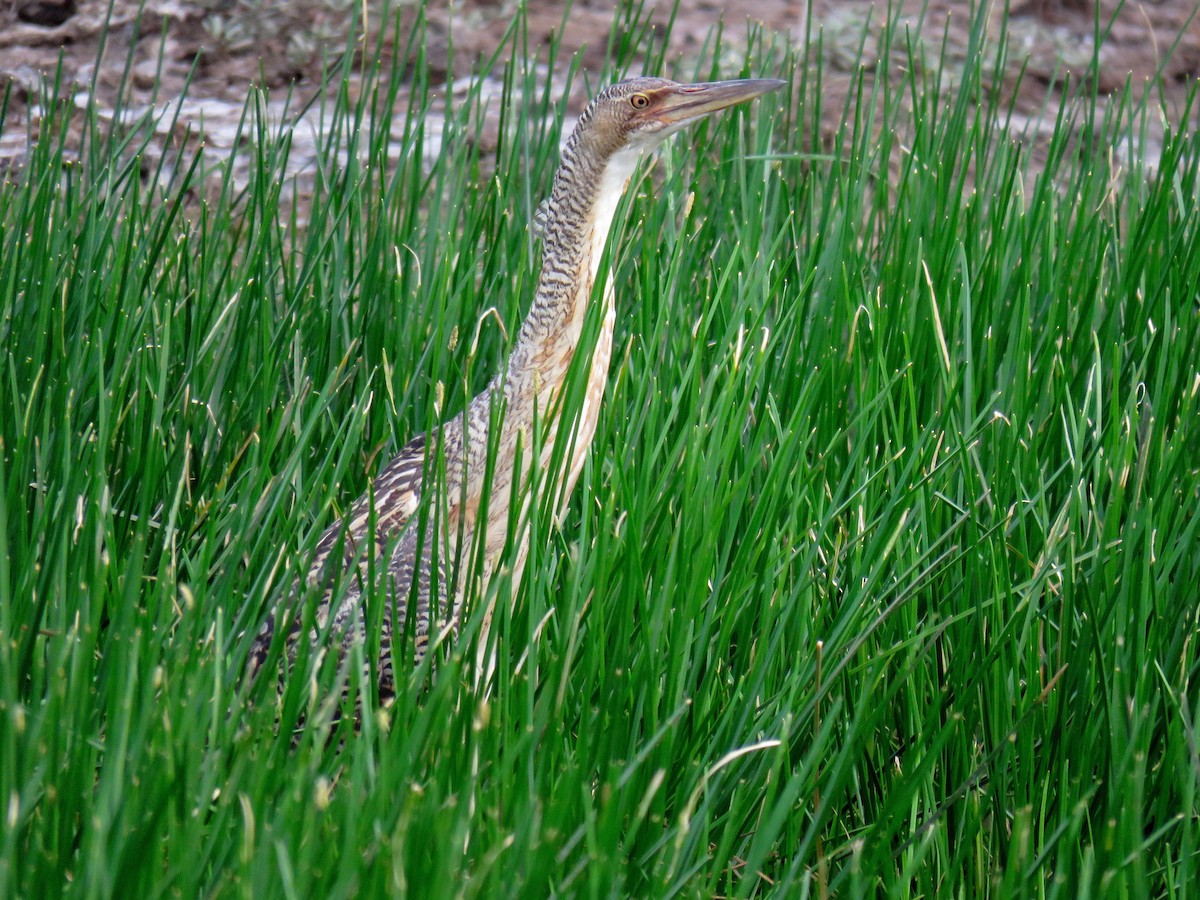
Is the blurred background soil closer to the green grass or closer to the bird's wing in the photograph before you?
the green grass

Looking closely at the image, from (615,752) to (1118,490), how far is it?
0.73 m

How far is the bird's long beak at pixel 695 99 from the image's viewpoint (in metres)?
2.28

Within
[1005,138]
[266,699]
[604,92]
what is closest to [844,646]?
[266,699]

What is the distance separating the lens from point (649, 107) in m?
2.27

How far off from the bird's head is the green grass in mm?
265

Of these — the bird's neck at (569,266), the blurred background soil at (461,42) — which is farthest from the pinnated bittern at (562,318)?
the blurred background soil at (461,42)

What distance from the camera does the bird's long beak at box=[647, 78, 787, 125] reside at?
228 centimetres

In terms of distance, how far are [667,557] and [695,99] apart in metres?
0.82

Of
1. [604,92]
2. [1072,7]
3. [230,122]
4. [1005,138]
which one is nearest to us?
[604,92]

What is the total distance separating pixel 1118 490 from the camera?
1839 mm

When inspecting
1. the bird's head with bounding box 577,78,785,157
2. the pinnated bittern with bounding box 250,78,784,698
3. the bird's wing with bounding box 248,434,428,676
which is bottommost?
the bird's wing with bounding box 248,434,428,676

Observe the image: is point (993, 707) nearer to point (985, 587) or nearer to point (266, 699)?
point (985, 587)

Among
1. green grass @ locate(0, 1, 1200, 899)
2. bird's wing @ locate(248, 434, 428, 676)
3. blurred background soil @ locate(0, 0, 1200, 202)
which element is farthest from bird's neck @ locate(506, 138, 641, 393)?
blurred background soil @ locate(0, 0, 1200, 202)

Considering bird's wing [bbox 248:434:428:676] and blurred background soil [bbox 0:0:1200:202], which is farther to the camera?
blurred background soil [bbox 0:0:1200:202]
